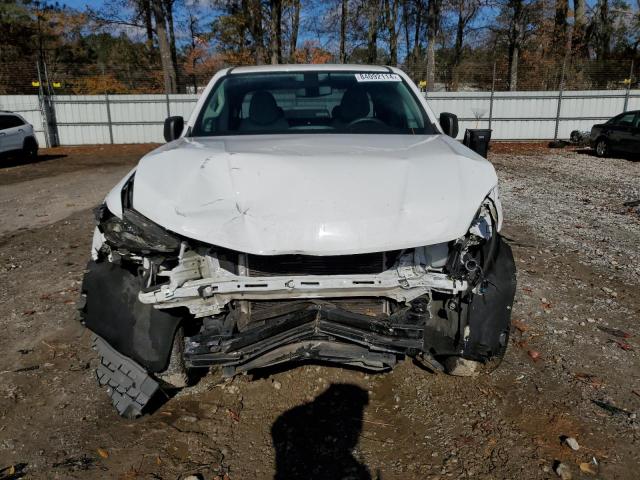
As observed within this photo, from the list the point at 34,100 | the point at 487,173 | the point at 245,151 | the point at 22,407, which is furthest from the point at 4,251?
the point at 34,100

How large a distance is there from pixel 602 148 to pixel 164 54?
18.0m

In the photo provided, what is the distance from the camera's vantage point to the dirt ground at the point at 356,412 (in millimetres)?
2537

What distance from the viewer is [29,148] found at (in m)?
16.1

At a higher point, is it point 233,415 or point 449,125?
point 449,125

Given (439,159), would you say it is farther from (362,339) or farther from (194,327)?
(194,327)

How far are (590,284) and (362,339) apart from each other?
3.40 meters

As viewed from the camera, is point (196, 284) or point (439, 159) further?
point (439, 159)

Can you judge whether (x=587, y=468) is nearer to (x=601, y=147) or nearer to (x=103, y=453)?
(x=103, y=453)

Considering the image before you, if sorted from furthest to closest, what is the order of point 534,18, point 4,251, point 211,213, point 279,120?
point 534,18, point 4,251, point 279,120, point 211,213

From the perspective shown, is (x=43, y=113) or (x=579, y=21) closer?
(x=43, y=113)

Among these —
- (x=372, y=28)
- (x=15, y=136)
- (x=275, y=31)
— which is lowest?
(x=15, y=136)

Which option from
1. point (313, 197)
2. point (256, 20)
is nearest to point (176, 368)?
point (313, 197)

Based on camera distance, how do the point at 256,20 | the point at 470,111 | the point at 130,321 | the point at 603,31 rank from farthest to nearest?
the point at 603,31
the point at 256,20
the point at 470,111
the point at 130,321

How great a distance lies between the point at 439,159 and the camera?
106 inches
